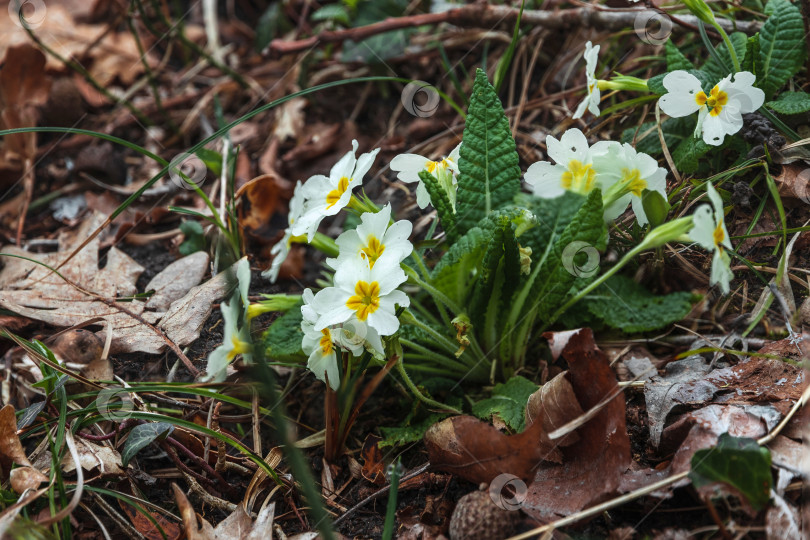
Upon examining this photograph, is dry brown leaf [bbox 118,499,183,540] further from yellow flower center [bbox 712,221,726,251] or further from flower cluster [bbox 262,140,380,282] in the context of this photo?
yellow flower center [bbox 712,221,726,251]

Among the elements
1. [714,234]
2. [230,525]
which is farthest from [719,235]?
[230,525]

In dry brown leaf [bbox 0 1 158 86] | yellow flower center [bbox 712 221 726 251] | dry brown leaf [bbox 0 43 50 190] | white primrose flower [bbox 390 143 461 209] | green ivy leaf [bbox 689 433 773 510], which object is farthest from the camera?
dry brown leaf [bbox 0 1 158 86]

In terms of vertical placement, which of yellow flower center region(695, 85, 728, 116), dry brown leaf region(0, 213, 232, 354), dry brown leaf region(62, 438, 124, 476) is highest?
yellow flower center region(695, 85, 728, 116)

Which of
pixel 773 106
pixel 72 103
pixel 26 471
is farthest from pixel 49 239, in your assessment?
pixel 773 106

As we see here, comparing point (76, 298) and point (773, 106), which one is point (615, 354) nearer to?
point (773, 106)

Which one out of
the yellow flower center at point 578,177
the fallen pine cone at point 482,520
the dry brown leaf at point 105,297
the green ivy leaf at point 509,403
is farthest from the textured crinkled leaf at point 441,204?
the fallen pine cone at point 482,520

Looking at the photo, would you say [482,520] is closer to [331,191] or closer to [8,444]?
[331,191]

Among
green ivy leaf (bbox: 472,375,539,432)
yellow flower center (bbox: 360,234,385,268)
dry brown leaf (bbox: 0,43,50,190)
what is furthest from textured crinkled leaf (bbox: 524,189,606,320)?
dry brown leaf (bbox: 0,43,50,190)
